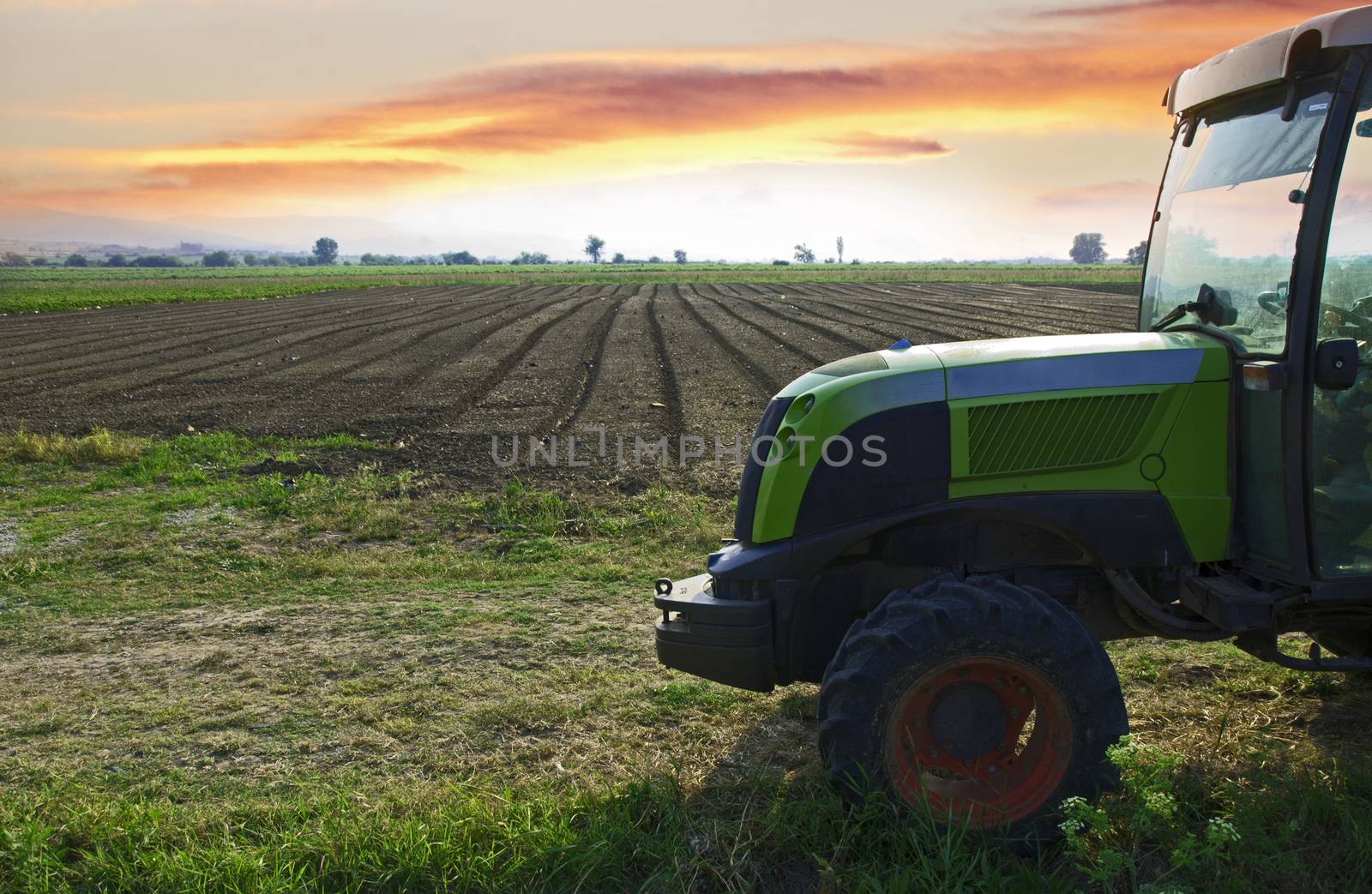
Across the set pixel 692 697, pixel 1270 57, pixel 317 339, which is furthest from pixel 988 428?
pixel 317 339

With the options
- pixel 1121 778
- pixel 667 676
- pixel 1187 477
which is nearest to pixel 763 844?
pixel 1121 778

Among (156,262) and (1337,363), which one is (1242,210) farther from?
(156,262)

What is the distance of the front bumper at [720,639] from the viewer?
11.3 ft

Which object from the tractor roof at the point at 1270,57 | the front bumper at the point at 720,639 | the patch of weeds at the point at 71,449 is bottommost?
the patch of weeds at the point at 71,449

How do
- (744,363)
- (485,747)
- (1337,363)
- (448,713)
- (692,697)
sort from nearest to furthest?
(1337,363)
(485,747)
(448,713)
(692,697)
(744,363)

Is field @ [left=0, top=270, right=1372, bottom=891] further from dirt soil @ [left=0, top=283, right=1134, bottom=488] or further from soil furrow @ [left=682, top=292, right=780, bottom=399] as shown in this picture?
soil furrow @ [left=682, top=292, right=780, bottom=399]

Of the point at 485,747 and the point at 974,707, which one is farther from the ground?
the point at 974,707

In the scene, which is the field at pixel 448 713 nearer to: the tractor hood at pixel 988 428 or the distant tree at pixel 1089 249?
the tractor hood at pixel 988 428

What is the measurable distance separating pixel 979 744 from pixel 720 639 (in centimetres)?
92

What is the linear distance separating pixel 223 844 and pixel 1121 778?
9.69ft

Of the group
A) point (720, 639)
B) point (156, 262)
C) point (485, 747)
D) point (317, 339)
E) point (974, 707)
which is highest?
point (156, 262)

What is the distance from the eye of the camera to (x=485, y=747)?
4074mm

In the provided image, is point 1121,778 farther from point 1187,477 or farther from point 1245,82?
point 1245,82

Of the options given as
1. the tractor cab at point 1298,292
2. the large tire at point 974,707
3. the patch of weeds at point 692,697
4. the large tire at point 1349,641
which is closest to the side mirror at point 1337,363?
the tractor cab at point 1298,292
